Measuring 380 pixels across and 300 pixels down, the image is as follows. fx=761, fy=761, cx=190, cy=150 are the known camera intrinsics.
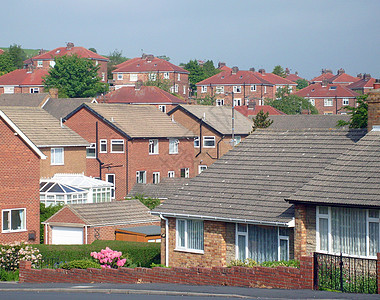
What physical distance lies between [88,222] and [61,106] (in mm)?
47191

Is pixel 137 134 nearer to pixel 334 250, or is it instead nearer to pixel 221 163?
pixel 221 163

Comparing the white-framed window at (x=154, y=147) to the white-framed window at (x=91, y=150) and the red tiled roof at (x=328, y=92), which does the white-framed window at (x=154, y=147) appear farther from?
the red tiled roof at (x=328, y=92)

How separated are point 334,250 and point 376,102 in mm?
5616

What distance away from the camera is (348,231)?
22.8 metres

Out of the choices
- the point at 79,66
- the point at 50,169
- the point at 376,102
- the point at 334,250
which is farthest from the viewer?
the point at 79,66

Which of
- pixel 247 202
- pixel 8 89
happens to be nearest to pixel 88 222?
pixel 247 202

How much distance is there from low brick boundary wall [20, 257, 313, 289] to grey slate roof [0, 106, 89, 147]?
28484mm

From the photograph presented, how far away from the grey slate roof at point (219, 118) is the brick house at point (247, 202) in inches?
1764

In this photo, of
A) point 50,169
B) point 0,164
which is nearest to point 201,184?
point 0,164

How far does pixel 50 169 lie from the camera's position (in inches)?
2206

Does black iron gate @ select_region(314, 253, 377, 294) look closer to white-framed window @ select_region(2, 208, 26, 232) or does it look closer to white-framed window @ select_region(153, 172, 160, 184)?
white-framed window @ select_region(2, 208, 26, 232)

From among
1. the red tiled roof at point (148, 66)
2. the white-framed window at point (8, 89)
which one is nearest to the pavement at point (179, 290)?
the white-framed window at point (8, 89)

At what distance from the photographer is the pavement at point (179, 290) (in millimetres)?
18750

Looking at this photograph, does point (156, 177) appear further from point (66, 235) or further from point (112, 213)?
point (66, 235)
